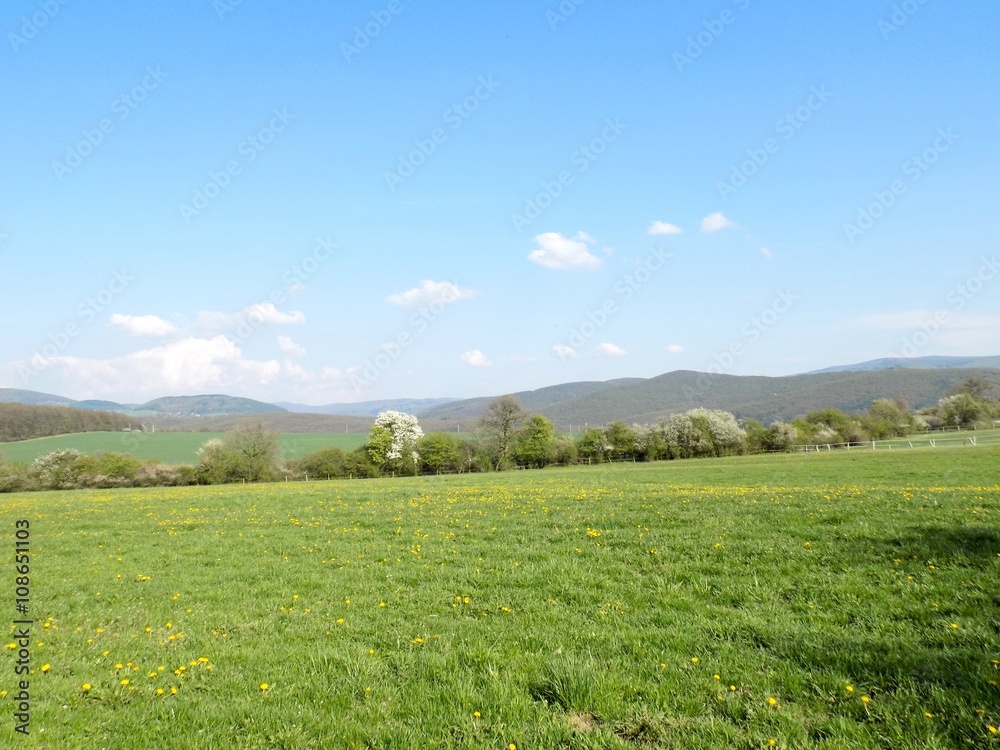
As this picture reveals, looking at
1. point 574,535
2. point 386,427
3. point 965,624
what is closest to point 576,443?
point 386,427

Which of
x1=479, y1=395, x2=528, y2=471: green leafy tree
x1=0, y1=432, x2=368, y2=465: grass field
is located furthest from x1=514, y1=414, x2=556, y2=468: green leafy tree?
x1=0, y1=432, x2=368, y2=465: grass field

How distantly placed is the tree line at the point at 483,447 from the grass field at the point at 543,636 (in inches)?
2310

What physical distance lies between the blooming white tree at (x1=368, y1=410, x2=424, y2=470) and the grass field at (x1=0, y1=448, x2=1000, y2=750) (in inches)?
2455

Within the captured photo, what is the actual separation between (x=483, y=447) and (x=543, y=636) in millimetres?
74777

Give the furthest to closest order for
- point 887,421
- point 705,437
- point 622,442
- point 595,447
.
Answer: point 887,421 → point 622,442 → point 595,447 → point 705,437

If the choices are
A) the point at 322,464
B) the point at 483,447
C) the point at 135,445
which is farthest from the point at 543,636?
the point at 135,445

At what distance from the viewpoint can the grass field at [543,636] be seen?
5.35 meters

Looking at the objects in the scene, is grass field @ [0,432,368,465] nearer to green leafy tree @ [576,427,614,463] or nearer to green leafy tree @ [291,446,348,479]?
green leafy tree @ [291,446,348,479]

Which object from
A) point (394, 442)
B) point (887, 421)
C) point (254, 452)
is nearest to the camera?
point (254, 452)

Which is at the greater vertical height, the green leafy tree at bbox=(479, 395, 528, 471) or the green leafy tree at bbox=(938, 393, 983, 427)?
the green leafy tree at bbox=(479, 395, 528, 471)

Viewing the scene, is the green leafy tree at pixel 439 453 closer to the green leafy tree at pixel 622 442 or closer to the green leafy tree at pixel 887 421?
the green leafy tree at pixel 622 442

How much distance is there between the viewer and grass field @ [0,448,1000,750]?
5.35m

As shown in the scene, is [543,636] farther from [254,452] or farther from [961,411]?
[961,411]

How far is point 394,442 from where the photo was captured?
3051 inches
